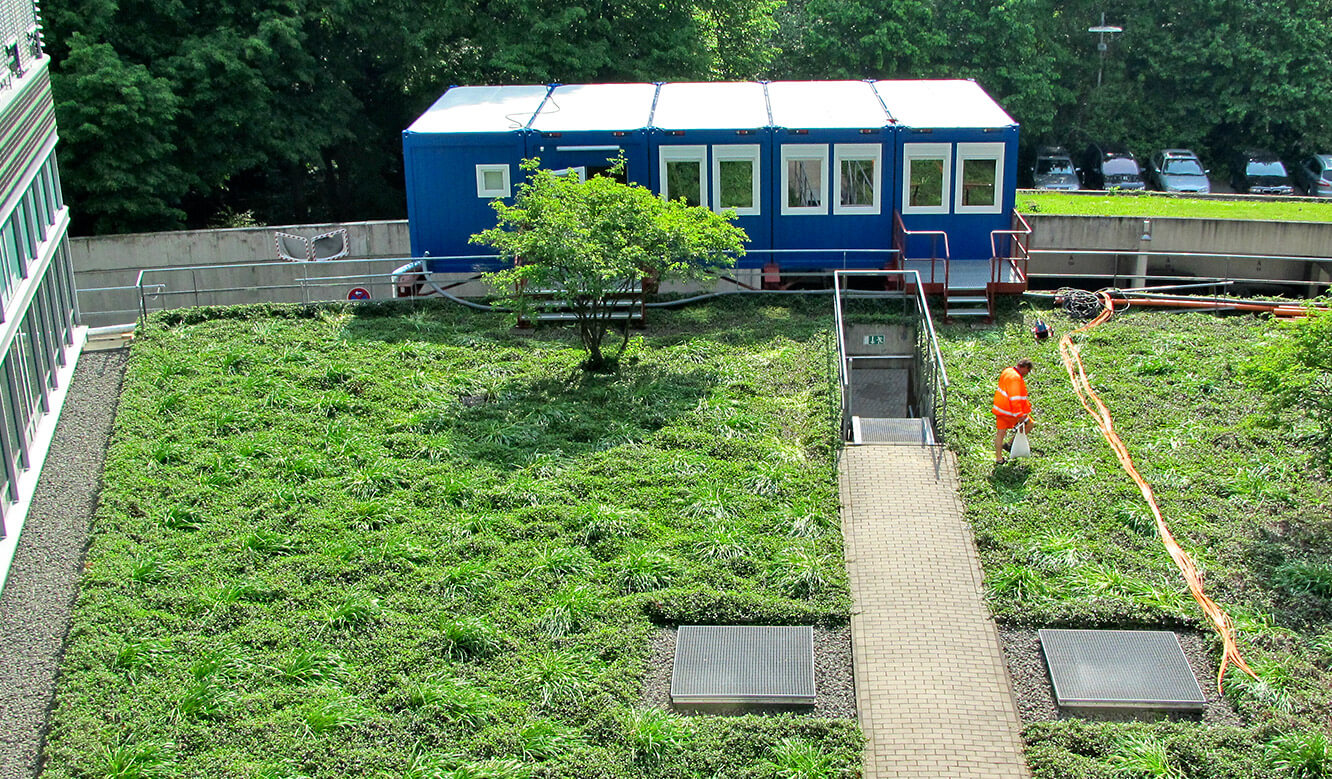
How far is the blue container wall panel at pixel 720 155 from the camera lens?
76.0 ft

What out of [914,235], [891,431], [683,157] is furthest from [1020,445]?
[683,157]

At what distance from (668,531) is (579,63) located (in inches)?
741

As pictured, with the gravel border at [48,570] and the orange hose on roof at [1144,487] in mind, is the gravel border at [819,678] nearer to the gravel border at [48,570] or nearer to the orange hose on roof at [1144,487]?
the orange hose on roof at [1144,487]

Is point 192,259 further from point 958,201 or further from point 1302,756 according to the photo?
point 1302,756

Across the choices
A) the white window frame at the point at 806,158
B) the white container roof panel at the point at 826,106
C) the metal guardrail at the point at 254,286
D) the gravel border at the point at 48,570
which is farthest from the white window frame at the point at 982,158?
the gravel border at the point at 48,570

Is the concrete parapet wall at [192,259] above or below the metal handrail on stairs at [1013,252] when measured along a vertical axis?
below

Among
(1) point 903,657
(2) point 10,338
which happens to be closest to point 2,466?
(2) point 10,338

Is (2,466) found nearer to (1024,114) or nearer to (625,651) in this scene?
(625,651)

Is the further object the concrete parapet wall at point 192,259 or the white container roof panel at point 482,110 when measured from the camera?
the concrete parapet wall at point 192,259

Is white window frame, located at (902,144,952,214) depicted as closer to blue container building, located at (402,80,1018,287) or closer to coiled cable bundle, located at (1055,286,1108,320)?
blue container building, located at (402,80,1018,287)

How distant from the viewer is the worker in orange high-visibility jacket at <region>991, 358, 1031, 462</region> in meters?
16.0

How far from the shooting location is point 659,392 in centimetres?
1883

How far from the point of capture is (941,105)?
2412 cm

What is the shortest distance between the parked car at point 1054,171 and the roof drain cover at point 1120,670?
972 inches
